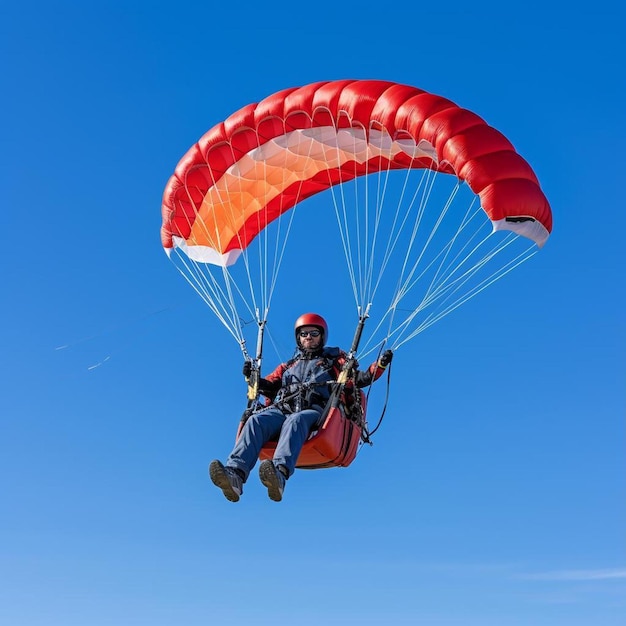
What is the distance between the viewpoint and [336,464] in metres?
12.9

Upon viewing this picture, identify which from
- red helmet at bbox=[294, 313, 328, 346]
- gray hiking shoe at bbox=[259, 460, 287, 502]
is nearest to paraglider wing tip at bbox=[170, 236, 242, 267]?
red helmet at bbox=[294, 313, 328, 346]

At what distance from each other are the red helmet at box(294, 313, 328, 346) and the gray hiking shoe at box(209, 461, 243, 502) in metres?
2.29

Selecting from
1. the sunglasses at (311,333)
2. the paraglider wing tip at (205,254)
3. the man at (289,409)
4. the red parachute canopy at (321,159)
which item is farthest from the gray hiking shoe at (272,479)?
the paraglider wing tip at (205,254)

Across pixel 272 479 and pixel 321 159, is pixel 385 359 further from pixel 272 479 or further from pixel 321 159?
pixel 321 159

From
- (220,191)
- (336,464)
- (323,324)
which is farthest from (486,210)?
(220,191)

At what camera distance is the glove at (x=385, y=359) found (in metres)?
12.7

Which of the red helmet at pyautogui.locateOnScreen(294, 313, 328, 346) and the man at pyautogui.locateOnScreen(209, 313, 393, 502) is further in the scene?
the red helmet at pyautogui.locateOnScreen(294, 313, 328, 346)

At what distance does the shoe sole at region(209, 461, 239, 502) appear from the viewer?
459 inches

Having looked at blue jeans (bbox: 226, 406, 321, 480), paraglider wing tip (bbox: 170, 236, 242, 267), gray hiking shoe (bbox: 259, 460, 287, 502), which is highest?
paraglider wing tip (bbox: 170, 236, 242, 267)

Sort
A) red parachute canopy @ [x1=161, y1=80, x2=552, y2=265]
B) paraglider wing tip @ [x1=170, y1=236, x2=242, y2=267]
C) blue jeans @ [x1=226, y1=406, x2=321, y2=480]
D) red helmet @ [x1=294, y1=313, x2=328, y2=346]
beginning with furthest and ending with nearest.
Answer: paraglider wing tip @ [x1=170, y1=236, x2=242, y2=267], red helmet @ [x1=294, y1=313, x2=328, y2=346], red parachute canopy @ [x1=161, y1=80, x2=552, y2=265], blue jeans @ [x1=226, y1=406, x2=321, y2=480]

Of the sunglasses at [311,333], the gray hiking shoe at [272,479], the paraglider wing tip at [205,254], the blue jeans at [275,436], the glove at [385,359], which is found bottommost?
the gray hiking shoe at [272,479]

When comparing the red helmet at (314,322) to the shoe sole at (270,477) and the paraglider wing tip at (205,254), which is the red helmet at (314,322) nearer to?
the shoe sole at (270,477)

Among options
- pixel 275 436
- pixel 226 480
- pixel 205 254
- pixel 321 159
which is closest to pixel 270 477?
pixel 226 480

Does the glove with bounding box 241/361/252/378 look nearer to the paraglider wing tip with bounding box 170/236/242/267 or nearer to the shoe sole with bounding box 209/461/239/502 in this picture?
the shoe sole with bounding box 209/461/239/502
